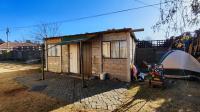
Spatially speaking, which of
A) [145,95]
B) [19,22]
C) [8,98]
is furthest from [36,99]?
[19,22]

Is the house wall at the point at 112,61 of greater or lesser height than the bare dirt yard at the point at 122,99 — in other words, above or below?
above

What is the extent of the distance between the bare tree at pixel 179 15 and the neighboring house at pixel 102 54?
5825mm

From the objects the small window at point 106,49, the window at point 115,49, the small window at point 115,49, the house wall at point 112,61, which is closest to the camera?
the house wall at point 112,61

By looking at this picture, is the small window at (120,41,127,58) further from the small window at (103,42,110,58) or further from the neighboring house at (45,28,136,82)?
the small window at (103,42,110,58)

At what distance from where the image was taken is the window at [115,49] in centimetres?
1031

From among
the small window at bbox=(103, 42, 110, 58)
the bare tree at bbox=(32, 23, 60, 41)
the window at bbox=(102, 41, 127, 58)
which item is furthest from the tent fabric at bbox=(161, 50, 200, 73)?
the bare tree at bbox=(32, 23, 60, 41)

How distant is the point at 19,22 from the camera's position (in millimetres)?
35062

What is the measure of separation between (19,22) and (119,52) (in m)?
30.4

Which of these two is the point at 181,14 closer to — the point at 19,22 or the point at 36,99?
the point at 36,99

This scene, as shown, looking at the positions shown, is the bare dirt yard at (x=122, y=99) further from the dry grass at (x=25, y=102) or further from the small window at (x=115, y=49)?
the small window at (x=115, y=49)

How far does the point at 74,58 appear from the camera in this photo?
43.6 ft

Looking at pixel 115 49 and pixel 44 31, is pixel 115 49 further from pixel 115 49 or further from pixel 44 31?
pixel 44 31

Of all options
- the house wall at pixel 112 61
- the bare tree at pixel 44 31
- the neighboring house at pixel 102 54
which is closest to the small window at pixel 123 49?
the neighboring house at pixel 102 54

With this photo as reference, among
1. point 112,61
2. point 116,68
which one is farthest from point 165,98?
point 112,61
